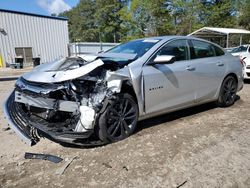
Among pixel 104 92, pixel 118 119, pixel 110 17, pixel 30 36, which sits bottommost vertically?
pixel 118 119

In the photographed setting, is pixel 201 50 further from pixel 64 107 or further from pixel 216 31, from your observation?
pixel 216 31

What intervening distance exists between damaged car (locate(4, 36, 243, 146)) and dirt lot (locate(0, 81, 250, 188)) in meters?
0.25

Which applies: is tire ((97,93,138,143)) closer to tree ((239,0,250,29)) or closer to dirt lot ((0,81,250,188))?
dirt lot ((0,81,250,188))

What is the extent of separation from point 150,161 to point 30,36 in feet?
73.9

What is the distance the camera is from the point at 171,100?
4.43 meters

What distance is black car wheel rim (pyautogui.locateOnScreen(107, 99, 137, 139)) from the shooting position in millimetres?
3654

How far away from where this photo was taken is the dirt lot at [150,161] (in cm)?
284

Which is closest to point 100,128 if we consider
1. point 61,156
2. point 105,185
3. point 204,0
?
point 61,156

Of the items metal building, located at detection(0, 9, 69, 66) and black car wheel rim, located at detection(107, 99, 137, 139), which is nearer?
black car wheel rim, located at detection(107, 99, 137, 139)

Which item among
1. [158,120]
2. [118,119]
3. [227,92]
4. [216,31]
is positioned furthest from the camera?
[216,31]

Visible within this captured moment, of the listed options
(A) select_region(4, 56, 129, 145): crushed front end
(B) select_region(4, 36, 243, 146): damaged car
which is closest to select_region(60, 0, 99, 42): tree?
(B) select_region(4, 36, 243, 146): damaged car

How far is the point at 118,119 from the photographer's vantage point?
12.3ft

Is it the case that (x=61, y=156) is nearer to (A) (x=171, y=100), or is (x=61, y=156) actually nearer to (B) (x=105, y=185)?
(B) (x=105, y=185)

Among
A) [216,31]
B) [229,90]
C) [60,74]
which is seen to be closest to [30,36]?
[216,31]
